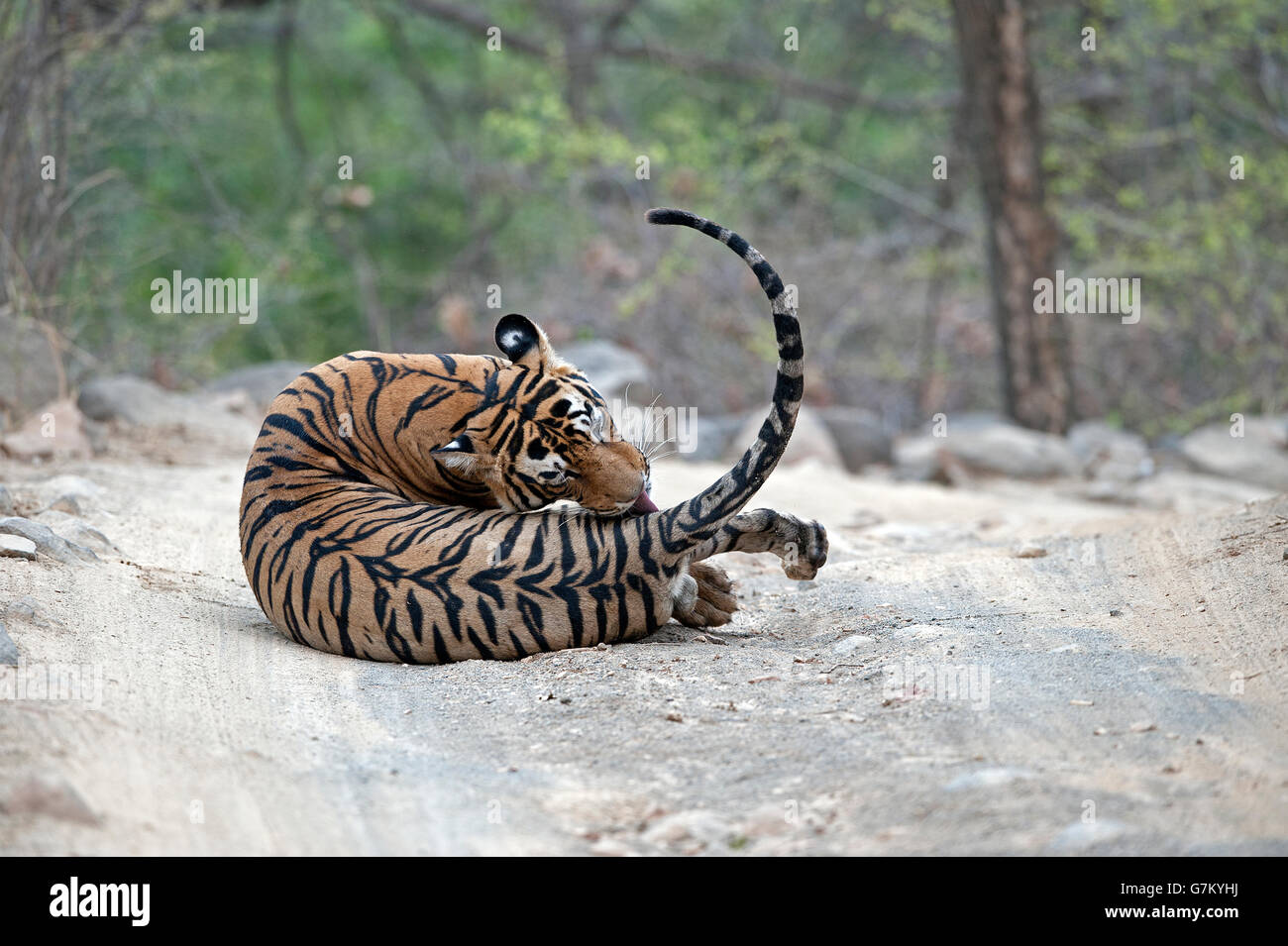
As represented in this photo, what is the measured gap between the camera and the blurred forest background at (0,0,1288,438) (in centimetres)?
940

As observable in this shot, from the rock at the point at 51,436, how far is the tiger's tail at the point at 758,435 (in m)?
4.42

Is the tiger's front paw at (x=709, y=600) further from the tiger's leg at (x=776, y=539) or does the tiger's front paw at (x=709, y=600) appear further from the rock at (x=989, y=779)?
the rock at (x=989, y=779)

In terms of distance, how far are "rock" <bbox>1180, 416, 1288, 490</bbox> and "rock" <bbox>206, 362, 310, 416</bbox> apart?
7.04 metres

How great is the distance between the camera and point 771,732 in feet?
11.0

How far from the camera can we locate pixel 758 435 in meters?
4.03

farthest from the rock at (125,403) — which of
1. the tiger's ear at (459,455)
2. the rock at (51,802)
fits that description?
the rock at (51,802)

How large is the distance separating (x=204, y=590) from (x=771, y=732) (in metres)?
2.63

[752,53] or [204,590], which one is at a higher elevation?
[752,53]

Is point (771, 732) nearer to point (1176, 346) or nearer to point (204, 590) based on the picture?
point (204, 590)

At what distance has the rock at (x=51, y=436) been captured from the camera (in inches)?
270

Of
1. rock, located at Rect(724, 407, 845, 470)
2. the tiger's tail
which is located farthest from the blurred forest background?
the tiger's tail

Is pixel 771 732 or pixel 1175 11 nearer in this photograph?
pixel 771 732

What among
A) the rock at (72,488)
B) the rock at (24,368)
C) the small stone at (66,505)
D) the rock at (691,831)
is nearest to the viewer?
the rock at (691,831)

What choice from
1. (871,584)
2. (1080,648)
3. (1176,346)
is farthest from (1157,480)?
(1080,648)
